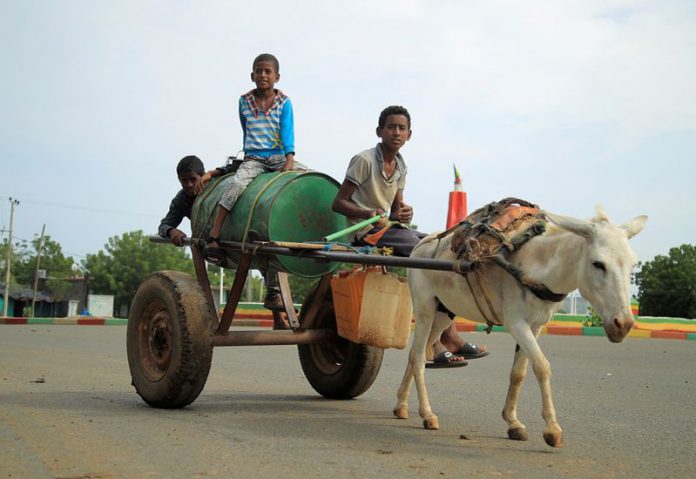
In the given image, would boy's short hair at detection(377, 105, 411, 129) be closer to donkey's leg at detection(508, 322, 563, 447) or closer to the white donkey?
the white donkey

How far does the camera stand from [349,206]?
22.2 feet

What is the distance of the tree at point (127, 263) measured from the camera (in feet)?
238

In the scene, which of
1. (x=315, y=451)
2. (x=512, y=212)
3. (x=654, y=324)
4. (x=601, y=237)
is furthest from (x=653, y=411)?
(x=654, y=324)

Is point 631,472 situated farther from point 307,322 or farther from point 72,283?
point 72,283

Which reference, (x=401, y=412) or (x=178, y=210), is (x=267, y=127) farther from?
(x=401, y=412)

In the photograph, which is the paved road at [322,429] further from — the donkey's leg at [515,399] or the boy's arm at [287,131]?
the boy's arm at [287,131]

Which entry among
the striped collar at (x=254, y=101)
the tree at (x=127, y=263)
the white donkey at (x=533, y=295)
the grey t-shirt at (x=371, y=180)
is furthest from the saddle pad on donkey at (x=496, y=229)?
the tree at (x=127, y=263)

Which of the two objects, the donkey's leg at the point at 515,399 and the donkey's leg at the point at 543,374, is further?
the donkey's leg at the point at 515,399

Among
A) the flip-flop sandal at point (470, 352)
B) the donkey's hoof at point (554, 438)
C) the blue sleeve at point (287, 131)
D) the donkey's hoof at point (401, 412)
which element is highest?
the blue sleeve at point (287, 131)

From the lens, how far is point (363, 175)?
6805 mm

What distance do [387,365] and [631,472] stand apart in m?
7.14

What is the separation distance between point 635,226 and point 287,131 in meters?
3.38

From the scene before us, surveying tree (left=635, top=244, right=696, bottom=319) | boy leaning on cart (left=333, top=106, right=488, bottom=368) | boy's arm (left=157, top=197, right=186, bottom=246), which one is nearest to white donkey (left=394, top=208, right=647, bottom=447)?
boy leaning on cart (left=333, top=106, right=488, bottom=368)

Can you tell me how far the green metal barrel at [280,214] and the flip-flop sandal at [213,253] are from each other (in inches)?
3.1
